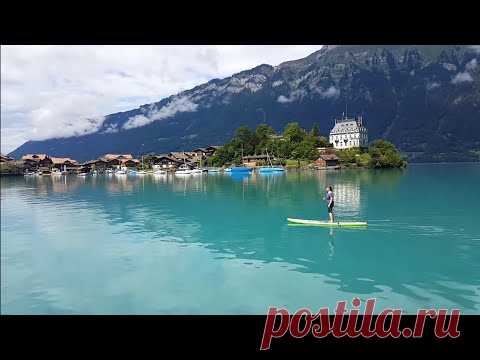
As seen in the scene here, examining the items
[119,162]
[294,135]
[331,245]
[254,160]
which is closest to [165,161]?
[119,162]

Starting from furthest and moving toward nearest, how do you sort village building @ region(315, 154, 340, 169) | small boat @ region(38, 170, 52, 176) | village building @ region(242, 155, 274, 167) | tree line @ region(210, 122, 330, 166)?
village building @ region(242, 155, 274, 167)
tree line @ region(210, 122, 330, 166)
small boat @ region(38, 170, 52, 176)
village building @ region(315, 154, 340, 169)

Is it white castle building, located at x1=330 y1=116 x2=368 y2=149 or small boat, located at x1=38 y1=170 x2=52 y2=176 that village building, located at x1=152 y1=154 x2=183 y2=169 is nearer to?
small boat, located at x1=38 y1=170 x2=52 y2=176

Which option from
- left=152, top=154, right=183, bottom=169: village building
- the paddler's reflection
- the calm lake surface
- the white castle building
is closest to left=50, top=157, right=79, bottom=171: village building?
left=152, top=154, right=183, bottom=169: village building

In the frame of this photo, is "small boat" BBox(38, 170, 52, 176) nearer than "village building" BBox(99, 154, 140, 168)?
Yes

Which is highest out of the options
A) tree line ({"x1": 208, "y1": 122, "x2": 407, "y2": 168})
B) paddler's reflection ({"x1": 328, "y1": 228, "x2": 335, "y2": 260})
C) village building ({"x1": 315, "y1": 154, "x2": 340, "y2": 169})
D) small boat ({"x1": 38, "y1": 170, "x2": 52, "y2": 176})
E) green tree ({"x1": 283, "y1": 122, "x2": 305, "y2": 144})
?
green tree ({"x1": 283, "y1": 122, "x2": 305, "y2": 144})

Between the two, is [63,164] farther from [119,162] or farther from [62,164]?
[119,162]

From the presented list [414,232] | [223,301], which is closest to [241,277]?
[223,301]

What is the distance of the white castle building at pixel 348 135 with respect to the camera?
14000cm

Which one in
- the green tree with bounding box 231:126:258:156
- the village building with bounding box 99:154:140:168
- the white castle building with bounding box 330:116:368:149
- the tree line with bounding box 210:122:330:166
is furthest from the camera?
the white castle building with bounding box 330:116:368:149

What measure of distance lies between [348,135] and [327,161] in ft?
145

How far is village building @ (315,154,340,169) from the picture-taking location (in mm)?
102375

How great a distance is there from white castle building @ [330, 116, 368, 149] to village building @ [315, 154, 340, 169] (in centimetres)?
3467

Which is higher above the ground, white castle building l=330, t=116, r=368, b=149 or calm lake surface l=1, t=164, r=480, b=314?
white castle building l=330, t=116, r=368, b=149

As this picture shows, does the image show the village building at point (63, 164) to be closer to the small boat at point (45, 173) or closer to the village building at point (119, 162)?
the small boat at point (45, 173)
